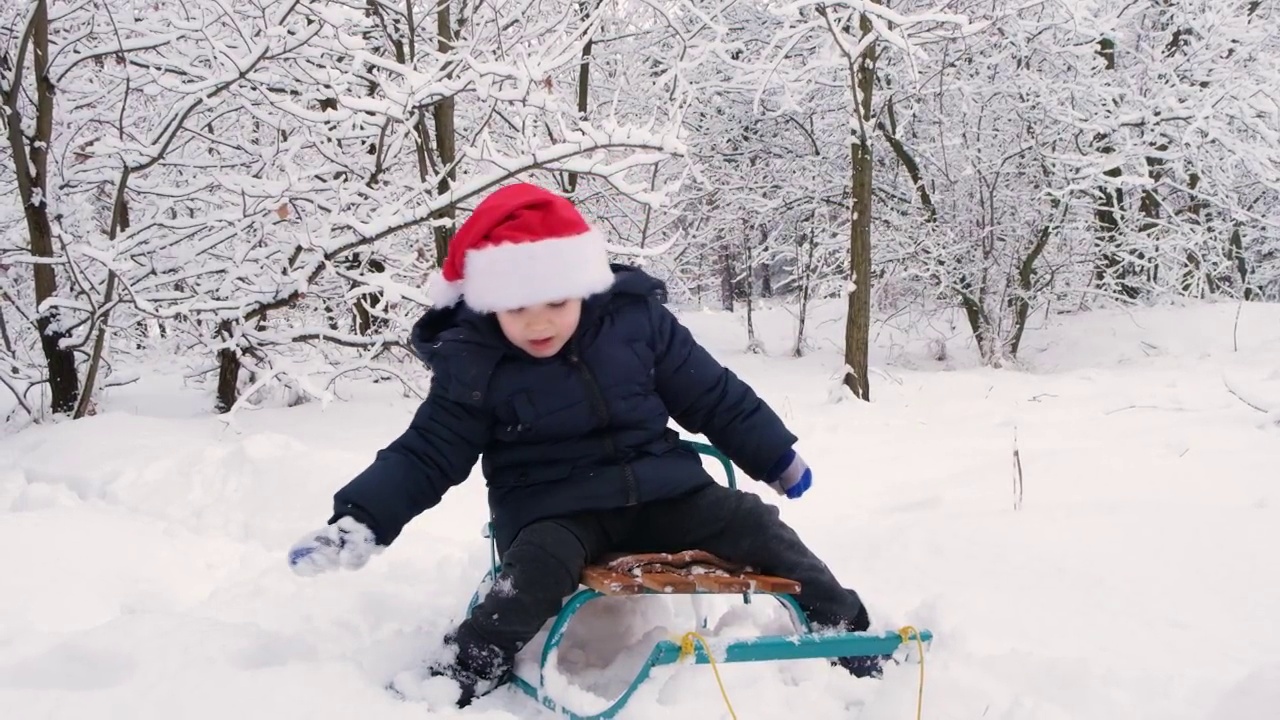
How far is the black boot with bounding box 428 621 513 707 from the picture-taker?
1927 mm

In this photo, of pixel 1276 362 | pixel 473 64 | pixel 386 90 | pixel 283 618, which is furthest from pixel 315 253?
pixel 1276 362

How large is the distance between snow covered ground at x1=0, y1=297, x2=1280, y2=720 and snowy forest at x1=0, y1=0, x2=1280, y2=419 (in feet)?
3.34

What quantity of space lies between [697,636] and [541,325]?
32.0 inches

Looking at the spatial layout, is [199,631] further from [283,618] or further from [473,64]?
[473,64]

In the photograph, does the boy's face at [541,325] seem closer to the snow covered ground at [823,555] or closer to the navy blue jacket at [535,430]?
the navy blue jacket at [535,430]

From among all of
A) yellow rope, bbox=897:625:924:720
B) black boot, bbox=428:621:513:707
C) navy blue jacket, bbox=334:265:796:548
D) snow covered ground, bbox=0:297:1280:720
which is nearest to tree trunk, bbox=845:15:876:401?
snow covered ground, bbox=0:297:1280:720

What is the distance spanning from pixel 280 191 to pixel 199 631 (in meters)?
→ 2.81

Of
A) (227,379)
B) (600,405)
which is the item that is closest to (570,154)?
(600,405)

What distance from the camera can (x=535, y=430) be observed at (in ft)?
7.29

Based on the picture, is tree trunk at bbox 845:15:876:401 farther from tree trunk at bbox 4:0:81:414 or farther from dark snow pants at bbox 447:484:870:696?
tree trunk at bbox 4:0:81:414

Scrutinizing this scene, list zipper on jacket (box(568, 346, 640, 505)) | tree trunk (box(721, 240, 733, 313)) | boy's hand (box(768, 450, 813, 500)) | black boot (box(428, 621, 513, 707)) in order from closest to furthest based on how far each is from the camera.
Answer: black boot (box(428, 621, 513, 707)), zipper on jacket (box(568, 346, 640, 505)), boy's hand (box(768, 450, 813, 500)), tree trunk (box(721, 240, 733, 313))

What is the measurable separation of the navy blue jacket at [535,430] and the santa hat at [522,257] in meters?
0.09

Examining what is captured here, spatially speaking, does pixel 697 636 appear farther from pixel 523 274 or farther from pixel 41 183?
pixel 41 183

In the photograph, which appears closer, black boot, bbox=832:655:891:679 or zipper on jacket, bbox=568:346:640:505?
black boot, bbox=832:655:891:679
